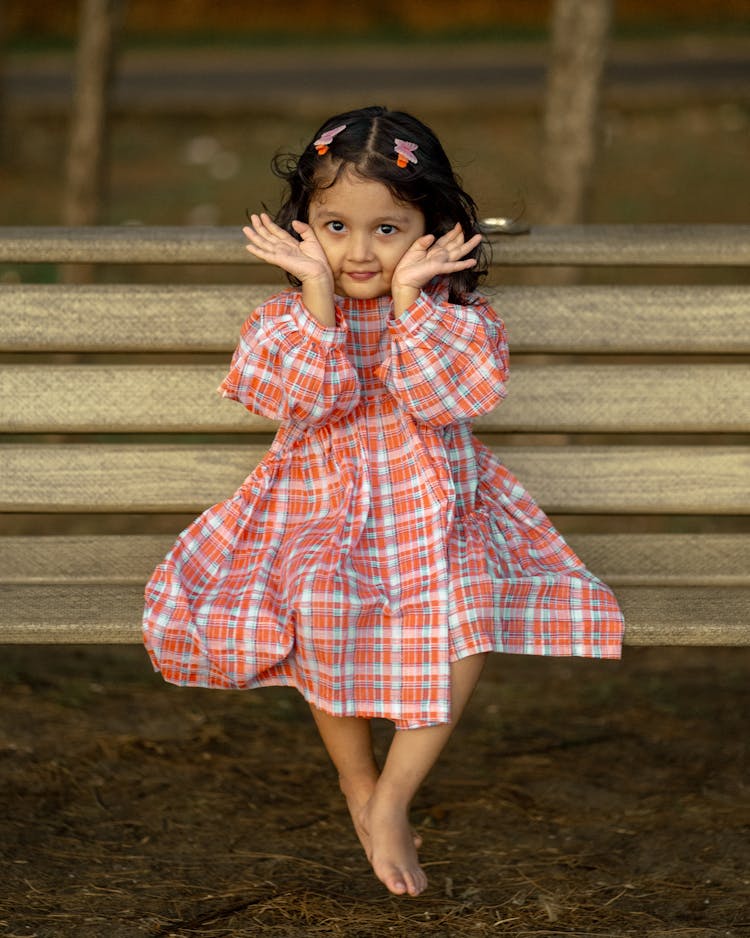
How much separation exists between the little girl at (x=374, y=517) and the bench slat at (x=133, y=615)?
0.19ft

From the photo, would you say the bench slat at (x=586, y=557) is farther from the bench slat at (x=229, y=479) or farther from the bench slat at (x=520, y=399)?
the bench slat at (x=520, y=399)

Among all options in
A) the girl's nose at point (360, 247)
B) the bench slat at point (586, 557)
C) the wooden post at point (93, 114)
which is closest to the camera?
the girl's nose at point (360, 247)

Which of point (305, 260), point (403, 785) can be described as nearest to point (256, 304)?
point (305, 260)

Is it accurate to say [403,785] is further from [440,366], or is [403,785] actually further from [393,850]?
[440,366]

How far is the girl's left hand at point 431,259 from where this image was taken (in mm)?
2898

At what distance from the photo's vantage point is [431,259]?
9.61ft

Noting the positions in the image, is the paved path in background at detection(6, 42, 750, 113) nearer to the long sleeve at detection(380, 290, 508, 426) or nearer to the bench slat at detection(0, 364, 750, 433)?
the bench slat at detection(0, 364, 750, 433)

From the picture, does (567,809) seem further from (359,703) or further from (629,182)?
(629,182)

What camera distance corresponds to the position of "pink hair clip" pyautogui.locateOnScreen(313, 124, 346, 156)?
291 cm

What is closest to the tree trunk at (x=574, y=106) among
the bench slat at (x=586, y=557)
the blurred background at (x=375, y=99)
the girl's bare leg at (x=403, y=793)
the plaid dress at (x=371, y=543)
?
the blurred background at (x=375, y=99)

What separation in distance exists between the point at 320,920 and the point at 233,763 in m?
0.89

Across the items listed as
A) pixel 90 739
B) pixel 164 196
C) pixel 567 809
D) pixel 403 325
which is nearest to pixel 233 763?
→ pixel 90 739

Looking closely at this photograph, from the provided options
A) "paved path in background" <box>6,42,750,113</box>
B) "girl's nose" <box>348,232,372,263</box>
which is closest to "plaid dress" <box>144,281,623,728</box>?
"girl's nose" <box>348,232,372,263</box>

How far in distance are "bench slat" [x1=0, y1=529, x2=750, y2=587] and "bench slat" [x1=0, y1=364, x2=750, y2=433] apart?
0.24 meters
